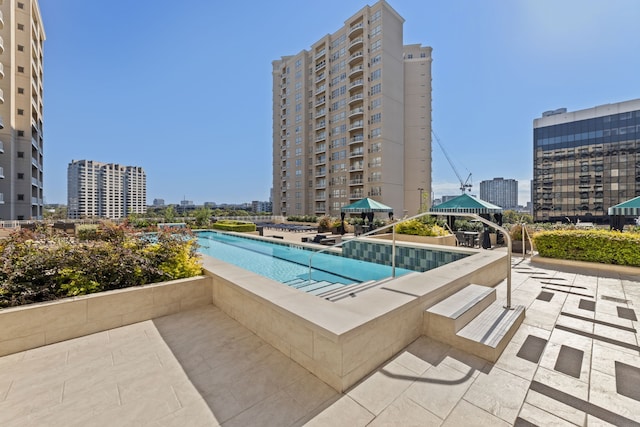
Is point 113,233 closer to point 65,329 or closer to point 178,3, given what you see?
point 65,329

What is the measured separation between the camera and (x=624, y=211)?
866 cm

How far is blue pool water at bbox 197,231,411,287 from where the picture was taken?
6984 mm

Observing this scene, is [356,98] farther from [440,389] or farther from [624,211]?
[440,389]

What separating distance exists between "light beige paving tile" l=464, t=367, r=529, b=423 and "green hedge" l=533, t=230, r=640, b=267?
23.0 ft

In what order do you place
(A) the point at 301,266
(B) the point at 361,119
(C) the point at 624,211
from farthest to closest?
(B) the point at 361,119, (C) the point at 624,211, (A) the point at 301,266

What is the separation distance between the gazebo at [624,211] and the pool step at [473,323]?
Answer: 28.8ft

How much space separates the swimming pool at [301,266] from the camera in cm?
659

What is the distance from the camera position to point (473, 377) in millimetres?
2400

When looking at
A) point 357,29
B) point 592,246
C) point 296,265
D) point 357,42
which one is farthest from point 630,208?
point 357,29

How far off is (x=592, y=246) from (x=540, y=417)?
7462 millimetres

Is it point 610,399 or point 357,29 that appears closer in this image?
point 610,399

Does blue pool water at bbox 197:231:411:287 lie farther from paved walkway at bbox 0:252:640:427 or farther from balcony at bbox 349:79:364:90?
balcony at bbox 349:79:364:90

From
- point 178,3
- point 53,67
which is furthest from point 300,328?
point 53,67

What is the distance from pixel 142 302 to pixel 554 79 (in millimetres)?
25413
